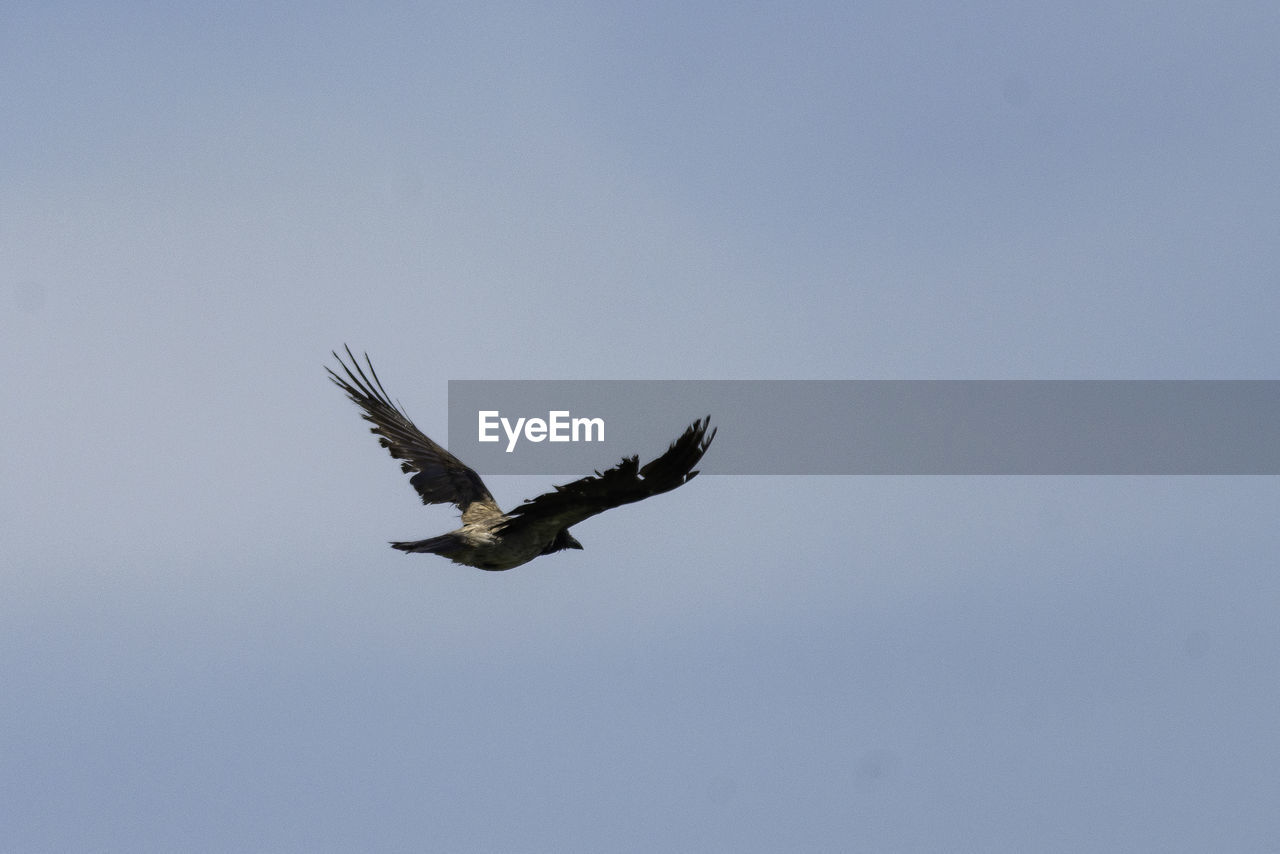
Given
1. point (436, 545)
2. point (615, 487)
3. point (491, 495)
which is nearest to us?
point (615, 487)

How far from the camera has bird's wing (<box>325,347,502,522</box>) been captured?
19406 millimetres

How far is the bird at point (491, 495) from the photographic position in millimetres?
13812

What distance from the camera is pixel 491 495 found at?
767 inches

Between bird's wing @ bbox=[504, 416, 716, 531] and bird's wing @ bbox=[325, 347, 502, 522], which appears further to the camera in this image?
bird's wing @ bbox=[325, 347, 502, 522]

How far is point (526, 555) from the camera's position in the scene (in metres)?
16.8

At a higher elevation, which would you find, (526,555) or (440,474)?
(440,474)

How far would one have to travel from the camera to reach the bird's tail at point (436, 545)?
15.7 metres

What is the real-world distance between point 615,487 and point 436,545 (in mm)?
2668

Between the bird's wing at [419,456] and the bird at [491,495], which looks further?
the bird's wing at [419,456]

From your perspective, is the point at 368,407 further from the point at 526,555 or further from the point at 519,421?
the point at 526,555

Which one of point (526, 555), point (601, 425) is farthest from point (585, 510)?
point (601, 425)

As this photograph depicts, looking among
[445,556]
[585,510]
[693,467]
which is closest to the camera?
[693,467]

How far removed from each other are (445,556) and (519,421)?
157 inches

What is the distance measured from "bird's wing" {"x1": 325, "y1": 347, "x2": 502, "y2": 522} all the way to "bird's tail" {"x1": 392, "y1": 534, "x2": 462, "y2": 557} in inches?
105
